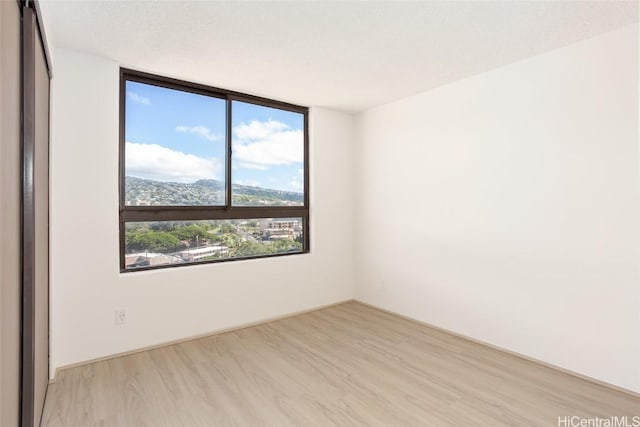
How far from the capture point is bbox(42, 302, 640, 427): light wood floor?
2.04 meters

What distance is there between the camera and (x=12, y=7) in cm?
130

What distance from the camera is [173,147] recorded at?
3.25m

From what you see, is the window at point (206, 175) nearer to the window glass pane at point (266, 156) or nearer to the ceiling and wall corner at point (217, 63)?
the window glass pane at point (266, 156)

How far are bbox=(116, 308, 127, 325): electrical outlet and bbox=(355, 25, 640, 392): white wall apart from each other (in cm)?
276

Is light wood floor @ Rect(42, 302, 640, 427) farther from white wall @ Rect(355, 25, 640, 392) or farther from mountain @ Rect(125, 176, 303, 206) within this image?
mountain @ Rect(125, 176, 303, 206)

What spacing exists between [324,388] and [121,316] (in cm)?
182

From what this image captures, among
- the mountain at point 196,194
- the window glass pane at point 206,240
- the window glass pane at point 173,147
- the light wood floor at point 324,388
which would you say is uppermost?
the window glass pane at point 173,147

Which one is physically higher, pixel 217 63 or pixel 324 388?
pixel 217 63

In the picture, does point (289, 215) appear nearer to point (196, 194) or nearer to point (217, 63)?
point (196, 194)

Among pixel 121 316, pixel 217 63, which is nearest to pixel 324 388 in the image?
pixel 121 316

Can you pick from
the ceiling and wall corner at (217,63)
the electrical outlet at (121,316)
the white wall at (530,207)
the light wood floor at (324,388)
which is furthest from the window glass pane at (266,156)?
the light wood floor at (324,388)

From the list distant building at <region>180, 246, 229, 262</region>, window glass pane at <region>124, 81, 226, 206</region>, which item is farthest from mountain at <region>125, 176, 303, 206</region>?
distant building at <region>180, 246, 229, 262</region>

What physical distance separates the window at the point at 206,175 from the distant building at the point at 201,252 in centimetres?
1

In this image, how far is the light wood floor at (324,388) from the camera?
6.68 ft
